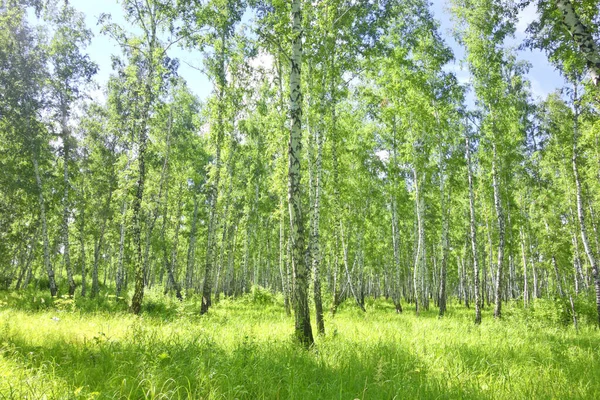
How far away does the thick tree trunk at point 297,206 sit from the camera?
6449mm

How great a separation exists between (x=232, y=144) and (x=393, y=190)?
9.00m

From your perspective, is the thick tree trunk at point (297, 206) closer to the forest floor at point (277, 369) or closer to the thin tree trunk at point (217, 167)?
the forest floor at point (277, 369)

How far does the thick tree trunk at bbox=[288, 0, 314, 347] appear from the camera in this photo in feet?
21.2

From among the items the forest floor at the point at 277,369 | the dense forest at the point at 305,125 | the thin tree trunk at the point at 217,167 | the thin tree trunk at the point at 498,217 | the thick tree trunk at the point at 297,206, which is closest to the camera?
the forest floor at the point at 277,369

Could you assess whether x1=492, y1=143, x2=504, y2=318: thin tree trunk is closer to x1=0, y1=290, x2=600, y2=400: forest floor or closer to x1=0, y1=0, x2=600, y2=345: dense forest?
x1=0, y1=0, x2=600, y2=345: dense forest

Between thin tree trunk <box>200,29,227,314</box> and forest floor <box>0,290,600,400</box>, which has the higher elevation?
thin tree trunk <box>200,29,227,314</box>

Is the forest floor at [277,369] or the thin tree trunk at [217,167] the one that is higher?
the thin tree trunk at [217,167]

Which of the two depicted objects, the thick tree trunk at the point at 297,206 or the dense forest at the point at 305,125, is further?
the dense forest at the point at 305,125

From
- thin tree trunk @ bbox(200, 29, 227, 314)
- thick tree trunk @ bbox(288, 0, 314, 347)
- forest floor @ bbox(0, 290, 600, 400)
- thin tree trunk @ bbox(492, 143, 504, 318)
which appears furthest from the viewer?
thin tree trunk @ bbox(200, 29, 227, 314)

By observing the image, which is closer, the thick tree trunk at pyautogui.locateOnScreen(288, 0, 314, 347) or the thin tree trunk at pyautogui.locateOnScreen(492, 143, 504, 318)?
the thick tree trunk at pyautogui.locateOnScreen(288, 0, 314, 347)

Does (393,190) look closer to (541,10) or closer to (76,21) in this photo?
(541,10)

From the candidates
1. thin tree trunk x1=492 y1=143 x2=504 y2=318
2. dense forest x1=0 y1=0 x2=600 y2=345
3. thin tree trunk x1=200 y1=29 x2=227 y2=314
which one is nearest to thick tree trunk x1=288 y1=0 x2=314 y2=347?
dense forest x1=0 y1=0 x2=600 y2=345

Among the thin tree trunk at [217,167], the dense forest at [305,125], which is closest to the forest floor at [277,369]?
the dense forest at [305,125]

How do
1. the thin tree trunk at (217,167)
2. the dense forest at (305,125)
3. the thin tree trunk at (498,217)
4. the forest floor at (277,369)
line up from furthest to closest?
1. the thin tree trunk at (217,167)
2. the thin tree trunk at (498,217)
3. the dense forest at (305,125)
4. the forest floor at (277,369)
